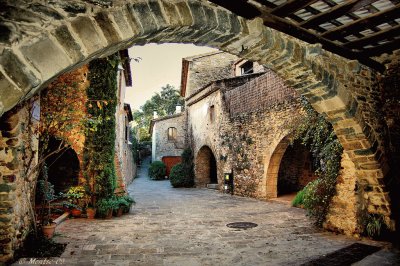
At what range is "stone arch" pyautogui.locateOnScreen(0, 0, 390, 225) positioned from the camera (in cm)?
176

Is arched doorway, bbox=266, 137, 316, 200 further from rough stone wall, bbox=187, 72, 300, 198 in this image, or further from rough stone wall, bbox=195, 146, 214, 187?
rough stone wall, bbox=195, 146, 214, 187

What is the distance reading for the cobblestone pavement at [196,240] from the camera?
4.02 metres

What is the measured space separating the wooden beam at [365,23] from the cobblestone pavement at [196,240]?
314cm

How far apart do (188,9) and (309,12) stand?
1.66 metres

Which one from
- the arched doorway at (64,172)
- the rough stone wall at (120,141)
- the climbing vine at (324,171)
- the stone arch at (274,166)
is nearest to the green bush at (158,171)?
the rough stone wall at (120,141)

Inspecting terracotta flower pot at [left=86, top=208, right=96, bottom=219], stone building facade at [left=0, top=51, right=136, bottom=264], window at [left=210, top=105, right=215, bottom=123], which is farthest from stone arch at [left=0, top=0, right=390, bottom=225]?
window at [left=210, top=105, right=215, bottom=123]

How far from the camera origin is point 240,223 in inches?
257

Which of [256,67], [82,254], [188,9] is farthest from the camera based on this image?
[256,67]

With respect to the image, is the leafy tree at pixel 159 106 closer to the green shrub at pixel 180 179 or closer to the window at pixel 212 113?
the green shrub at pixel 180 179

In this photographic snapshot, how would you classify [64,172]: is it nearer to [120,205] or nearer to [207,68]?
[120,205]

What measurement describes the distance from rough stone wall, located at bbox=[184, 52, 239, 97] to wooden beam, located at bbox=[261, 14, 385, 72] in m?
15.3

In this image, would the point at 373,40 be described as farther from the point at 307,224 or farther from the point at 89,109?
the point at 89,109

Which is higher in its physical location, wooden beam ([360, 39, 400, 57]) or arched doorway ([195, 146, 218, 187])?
wooden beam ([360, 39, 400, 57])

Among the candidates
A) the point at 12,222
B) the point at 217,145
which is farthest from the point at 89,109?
the point at 217,145
